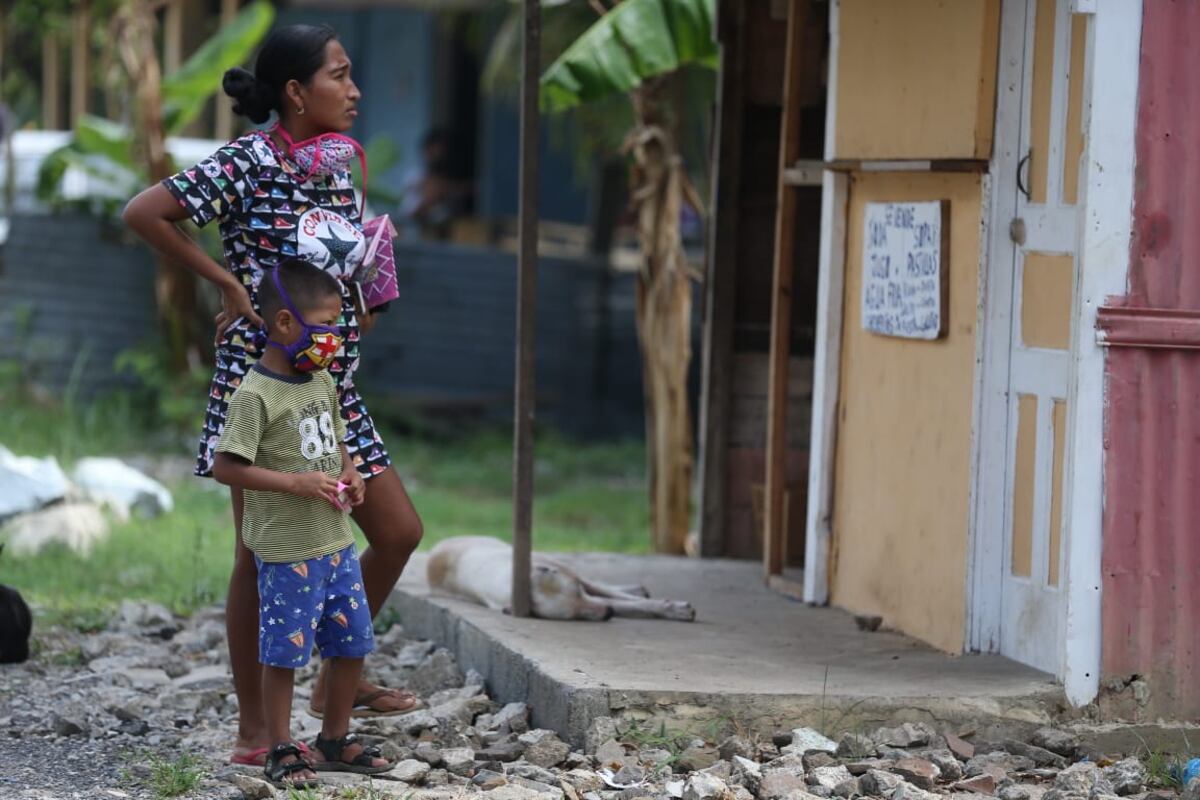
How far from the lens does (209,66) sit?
Result: 13289mm

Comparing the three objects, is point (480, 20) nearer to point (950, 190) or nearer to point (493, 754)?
point (950, 190)

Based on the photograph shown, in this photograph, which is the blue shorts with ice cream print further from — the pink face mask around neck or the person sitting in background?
the person sitting in background

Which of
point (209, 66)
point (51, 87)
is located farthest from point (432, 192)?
point (51, 87)

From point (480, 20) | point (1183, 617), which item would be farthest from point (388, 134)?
point (1183, 617)

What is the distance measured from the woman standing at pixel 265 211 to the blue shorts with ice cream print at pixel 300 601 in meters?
0.23

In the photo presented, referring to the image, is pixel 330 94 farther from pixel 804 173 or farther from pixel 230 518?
pixel 230 518

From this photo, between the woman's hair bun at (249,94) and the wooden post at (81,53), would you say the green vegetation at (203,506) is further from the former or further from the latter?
the wooden post at (81,53)

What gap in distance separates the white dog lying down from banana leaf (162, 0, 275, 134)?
752 centimetres

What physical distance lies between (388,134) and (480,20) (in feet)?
15.8

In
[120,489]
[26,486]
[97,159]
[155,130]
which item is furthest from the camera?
[97,159]

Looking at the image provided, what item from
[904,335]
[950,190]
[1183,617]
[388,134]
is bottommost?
[1183,617]

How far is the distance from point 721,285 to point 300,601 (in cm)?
421

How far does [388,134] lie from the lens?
60.3ft

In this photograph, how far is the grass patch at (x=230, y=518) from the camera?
25.1ft
